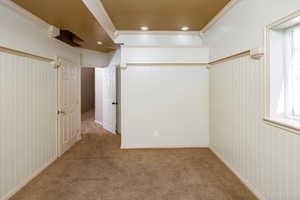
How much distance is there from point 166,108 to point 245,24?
84.6 inches

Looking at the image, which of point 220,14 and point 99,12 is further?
point 220,14

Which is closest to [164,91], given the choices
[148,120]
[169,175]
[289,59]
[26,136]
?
[148,120]

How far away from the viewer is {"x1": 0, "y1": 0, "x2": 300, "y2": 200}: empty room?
6.15ft

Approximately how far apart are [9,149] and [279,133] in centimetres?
307

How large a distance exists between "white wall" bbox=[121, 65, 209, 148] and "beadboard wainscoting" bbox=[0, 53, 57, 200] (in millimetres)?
1474

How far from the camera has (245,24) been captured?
2.32 m

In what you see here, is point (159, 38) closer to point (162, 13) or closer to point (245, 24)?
point (162, 13)

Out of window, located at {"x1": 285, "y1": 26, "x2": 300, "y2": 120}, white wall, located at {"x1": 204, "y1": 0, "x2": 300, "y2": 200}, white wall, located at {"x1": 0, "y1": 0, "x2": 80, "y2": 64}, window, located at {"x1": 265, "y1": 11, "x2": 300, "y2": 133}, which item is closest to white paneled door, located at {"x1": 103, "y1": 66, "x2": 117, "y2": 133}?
white wall, located at {"x1": 0, "y1": 0, "x2": 80, "y2": 64}

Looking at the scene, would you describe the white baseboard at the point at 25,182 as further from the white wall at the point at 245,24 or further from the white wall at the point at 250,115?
the white wall at the point at 245,24

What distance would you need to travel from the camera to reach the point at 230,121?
9.24ft

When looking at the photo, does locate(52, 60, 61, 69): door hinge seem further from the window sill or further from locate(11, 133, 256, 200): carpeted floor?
the window sill

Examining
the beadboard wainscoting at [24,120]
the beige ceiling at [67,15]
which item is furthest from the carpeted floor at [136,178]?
the beige ceiling at [67,15]

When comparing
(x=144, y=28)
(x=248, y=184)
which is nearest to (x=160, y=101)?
(x=144, y=28)

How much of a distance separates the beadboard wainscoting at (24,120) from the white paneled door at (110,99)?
1.97 m
